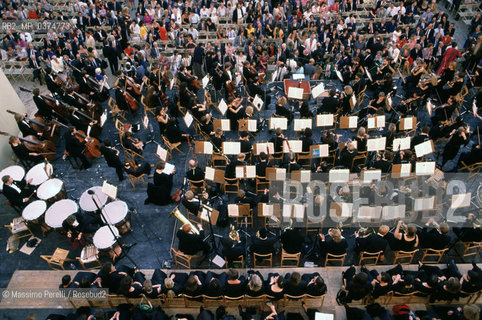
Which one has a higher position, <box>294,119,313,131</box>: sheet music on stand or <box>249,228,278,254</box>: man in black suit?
<box>294,119,313,131</box>: sheet music on stand

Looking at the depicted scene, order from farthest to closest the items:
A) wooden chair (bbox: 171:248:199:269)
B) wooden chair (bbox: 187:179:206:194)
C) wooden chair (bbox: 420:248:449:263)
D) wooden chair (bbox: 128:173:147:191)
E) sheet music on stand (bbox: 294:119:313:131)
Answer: sheet music on stand (bbox: 294:119:313:131)
wooden chair (bbox: 128:173:147:191)
wooden chair (bbox: 187:179:206:194)
wooden chair (bbox: 420:248:449:263)
wooden chair (bbox: 171:248:199:269)

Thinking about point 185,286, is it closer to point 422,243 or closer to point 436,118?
point 422,243

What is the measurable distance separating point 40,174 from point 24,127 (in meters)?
2.40

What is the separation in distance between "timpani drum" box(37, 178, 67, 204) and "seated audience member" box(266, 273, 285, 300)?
6923 mm

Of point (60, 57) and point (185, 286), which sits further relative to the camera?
point (60, 57)

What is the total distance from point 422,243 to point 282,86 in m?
8.98

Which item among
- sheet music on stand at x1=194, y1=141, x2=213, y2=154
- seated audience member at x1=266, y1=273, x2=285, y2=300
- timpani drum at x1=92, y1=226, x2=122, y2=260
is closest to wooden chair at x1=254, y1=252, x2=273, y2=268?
seated audience member at x1=266, y1=273, x2=285, y2=300

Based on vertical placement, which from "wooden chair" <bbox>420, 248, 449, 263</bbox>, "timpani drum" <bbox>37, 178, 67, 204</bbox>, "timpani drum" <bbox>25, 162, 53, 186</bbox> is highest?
"timpani drum" <bbox>25, 162, 53, 186</bbox>

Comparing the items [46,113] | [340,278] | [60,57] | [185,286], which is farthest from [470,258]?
[60,57]

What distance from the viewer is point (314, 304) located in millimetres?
8305

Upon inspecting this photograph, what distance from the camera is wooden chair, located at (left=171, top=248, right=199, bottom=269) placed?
28.6ft

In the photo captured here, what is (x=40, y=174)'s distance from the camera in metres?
10.8

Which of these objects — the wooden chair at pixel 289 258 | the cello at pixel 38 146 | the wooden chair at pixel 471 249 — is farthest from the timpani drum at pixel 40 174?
the wooden chair at pixel 471 249

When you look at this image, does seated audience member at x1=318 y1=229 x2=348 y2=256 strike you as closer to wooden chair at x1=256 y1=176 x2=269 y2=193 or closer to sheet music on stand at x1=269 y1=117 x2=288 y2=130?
wooden chair at x1=256 y1=176 x2=269 y2=193
